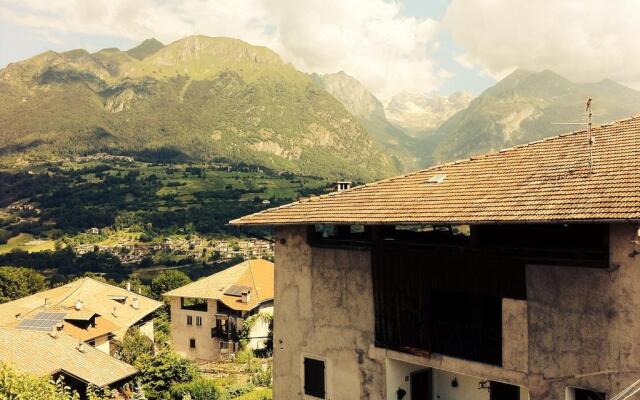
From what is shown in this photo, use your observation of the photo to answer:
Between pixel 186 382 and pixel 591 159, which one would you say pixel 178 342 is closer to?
pixel 186 382

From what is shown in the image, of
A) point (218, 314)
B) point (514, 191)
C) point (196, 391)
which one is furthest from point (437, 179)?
point (218, 314)

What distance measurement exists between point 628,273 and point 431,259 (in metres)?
5.42

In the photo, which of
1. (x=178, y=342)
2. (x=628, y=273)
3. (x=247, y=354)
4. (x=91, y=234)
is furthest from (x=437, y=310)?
(x=91, y=234)

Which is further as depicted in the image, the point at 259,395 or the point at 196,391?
the point at 259,395

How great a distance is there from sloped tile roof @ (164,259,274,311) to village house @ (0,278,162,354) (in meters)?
5.16

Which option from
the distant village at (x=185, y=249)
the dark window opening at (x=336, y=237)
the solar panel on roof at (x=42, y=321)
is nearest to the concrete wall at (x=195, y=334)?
the solar panel on roof at (x=42, y=321)

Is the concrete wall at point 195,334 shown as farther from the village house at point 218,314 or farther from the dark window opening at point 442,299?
the dark window opening at point 442,299

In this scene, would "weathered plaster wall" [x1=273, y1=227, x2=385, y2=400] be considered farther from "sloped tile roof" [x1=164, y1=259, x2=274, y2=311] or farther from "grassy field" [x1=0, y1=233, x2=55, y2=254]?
"grassy field" [x1=0, y1=233, x2=55, y2=254]

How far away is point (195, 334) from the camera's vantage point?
65.2 m

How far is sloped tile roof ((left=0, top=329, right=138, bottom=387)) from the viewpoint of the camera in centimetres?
3538

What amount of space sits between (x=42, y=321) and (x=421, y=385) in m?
40.2

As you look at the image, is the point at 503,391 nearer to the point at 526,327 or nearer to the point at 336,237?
the point at 526,327

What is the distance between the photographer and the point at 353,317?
64.2 feet

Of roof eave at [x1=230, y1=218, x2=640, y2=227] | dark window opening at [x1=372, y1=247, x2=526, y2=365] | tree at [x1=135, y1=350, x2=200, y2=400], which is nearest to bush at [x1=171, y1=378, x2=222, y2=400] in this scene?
tree at [x1=135, y1=350, x2=200, y2=400]
